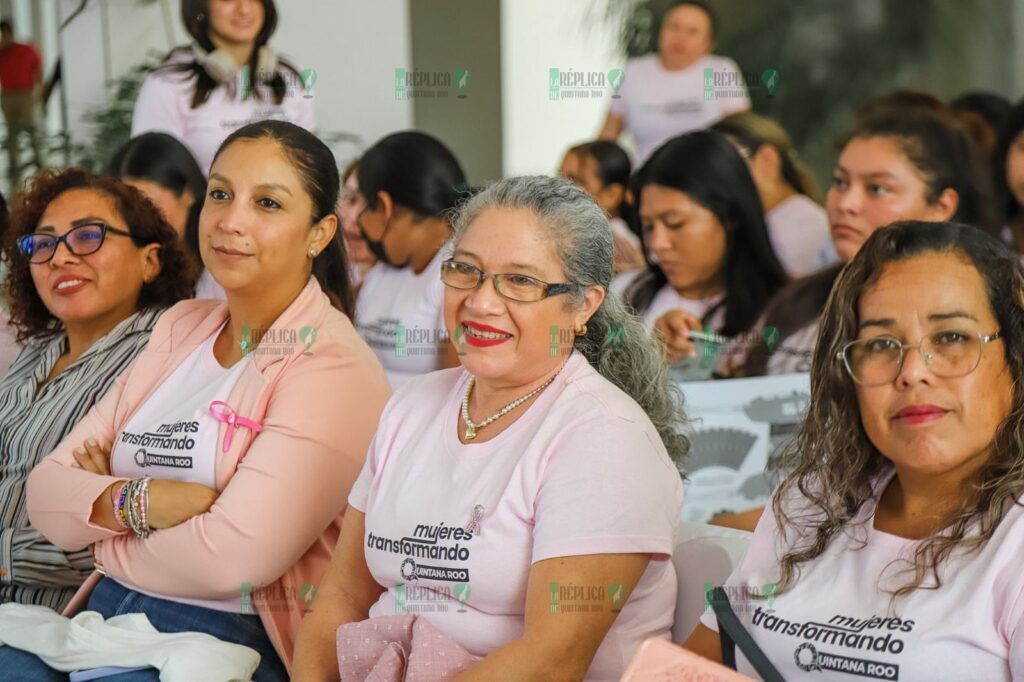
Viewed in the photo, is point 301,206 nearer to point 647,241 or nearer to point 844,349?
point 844,349

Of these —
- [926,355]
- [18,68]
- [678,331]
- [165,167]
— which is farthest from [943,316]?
[18,68]

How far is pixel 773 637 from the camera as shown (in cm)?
170

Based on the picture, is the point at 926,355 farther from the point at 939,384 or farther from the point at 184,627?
the point at 184,627

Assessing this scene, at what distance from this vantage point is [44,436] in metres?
2.71

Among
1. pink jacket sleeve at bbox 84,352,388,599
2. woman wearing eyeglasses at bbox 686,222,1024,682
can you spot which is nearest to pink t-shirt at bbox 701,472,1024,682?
woman wearing eyeglasses at bbox 686,222,1024,682

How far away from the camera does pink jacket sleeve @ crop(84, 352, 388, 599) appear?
2.16 meters

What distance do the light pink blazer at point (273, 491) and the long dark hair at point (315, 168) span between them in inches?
4.0

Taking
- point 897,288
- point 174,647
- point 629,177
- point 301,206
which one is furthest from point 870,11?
point 174,647

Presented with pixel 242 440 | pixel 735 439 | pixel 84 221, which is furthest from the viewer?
pixel 735 439

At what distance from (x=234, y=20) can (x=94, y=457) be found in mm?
2190

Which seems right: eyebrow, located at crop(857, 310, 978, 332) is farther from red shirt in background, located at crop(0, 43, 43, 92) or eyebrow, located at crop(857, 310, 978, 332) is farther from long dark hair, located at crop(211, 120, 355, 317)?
red shirt in background, located at crop(0, 43, 43, 92)

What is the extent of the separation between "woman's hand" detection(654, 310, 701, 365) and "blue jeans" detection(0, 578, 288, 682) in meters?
2.10

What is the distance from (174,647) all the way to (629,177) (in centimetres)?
278

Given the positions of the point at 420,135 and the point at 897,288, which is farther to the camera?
the point at 420,135
